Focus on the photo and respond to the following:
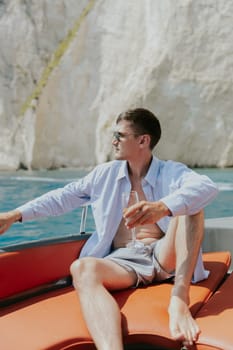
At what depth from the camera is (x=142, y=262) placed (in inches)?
97.9

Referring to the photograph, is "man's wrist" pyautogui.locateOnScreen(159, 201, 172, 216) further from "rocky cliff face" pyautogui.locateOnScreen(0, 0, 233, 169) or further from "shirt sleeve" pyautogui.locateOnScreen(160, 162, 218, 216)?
"rocky cliff face" pyautogui.locateOnScreen(0, 0, 233, 169)

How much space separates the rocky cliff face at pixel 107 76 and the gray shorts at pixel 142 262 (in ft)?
64.5

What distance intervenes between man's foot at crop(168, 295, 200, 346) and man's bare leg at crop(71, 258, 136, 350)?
0.19 metres

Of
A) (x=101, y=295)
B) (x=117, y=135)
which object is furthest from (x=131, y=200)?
(x=101, y=295)

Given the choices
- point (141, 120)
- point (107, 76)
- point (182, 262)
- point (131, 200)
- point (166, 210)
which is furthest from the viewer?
point (107, 76)

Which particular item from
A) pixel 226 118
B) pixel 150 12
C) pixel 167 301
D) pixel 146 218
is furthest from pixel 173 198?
Answer: pixel 150 12

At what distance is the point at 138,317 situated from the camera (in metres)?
2.09

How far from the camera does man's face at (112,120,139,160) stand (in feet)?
8.32

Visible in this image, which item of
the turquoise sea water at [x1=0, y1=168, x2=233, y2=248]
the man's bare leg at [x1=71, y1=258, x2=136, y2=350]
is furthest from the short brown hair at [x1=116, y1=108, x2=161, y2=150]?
the turquoise sea water at [x1=0, y1=168, x2=233, y2=248]

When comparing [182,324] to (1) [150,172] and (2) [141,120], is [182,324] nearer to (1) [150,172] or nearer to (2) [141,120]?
(1) [150,172]

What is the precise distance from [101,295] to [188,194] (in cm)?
51

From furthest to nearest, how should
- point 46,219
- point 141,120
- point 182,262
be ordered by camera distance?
point 46,219 → point 141,120 → point 182,262

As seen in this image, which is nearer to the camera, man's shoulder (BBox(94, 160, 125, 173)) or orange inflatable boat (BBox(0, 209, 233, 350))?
orange inflatable boat (BBox(0, 209, 233, 350))

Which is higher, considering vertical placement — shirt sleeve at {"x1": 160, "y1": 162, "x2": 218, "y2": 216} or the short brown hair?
the short brown hair
